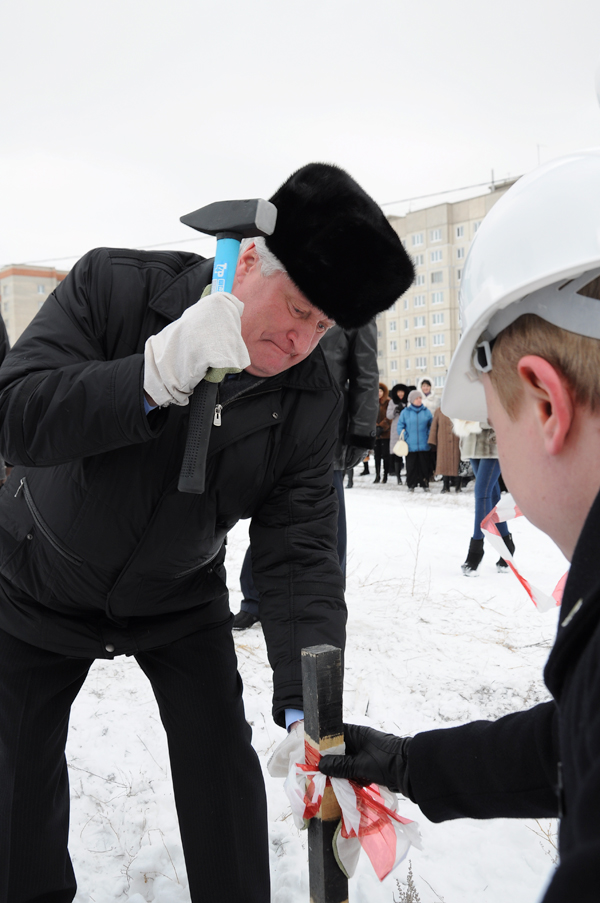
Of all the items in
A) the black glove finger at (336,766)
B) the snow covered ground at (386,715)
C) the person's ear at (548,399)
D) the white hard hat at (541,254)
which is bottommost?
the snow covered ground at (386,715)

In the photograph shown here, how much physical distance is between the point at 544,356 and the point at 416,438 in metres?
10.7

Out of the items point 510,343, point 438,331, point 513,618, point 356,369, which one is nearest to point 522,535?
point 513,618

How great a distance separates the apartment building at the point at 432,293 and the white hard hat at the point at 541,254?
46.6 meters

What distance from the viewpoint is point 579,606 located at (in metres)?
0.77

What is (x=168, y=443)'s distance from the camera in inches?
69.6

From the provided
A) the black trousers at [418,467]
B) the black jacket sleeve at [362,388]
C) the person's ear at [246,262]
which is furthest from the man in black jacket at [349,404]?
the black trousers at [418,467]

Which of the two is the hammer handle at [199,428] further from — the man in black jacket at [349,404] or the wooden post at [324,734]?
the man in black jacket at [349,404]

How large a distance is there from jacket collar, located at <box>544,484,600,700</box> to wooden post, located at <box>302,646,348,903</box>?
629 millimetres

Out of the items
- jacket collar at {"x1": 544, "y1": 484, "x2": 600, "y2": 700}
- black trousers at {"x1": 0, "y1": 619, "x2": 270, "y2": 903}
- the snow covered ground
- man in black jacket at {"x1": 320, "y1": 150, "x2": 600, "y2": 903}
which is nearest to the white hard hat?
man in black jacket at {"x1": 320, "y1": 150, "x2": 600, "y2": 903}

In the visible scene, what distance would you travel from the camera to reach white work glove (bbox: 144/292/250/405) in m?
1.47

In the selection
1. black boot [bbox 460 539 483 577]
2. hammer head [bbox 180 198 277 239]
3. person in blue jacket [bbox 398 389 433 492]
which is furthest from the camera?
person in blue jacket [bbox 398 389 433 492]

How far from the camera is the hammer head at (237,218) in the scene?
1.64 metres

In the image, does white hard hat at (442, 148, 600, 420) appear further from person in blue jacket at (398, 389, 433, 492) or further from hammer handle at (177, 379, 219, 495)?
person in blue jacket at (398, 389, 433, 492)

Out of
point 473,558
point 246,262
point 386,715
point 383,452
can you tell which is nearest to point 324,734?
point 246,262
